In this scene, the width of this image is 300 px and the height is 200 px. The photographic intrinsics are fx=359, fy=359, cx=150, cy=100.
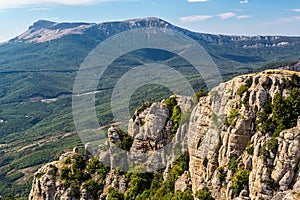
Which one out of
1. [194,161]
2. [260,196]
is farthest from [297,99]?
[194,161]

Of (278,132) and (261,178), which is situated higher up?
(278,132)

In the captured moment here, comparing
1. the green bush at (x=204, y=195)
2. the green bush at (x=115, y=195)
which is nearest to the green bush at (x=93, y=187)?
the green bush at (x=115, y=195)

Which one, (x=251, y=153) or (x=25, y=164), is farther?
(x=25, y=164)

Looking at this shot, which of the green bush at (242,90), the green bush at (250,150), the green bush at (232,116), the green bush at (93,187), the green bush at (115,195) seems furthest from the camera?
the green bush at (93,187)

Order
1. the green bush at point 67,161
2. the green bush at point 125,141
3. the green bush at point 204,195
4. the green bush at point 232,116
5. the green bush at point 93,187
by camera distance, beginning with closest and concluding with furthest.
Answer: the green bush at point 204,195
the green bush at point 232,116
the green bush at point 93,187
the green bush at point 125,141
the green bush at point 67,161

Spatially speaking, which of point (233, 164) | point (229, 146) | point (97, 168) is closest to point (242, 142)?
point (229, 146)

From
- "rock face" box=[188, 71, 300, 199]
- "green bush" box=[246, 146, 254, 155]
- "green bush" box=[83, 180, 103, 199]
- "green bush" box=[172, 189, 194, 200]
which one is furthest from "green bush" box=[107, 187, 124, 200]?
"green bush" box=[246, 146, 254, 155]

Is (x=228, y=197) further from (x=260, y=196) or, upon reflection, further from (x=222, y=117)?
(x=222, y=117)

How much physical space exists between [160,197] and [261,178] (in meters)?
14.9

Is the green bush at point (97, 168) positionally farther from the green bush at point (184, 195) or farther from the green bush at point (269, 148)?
the green bush at point (269, 148)

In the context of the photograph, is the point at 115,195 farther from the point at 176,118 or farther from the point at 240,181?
the point at 240,181

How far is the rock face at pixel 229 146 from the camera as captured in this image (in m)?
33.4

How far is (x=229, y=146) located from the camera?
125 ft

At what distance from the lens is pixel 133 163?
5100cm
